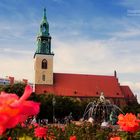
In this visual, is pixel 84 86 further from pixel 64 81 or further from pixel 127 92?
pixel 127 92

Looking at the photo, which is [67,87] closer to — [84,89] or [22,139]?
[84,89]

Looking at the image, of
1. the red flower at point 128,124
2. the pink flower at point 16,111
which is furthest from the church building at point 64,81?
the pink flower at point 16,111

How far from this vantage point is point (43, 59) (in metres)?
81.6

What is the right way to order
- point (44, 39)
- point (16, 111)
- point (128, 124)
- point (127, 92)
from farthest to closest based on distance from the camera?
1. point (127, 92)
2. point (44, 39)
3. point (128, 124)
4. point (16, 111)

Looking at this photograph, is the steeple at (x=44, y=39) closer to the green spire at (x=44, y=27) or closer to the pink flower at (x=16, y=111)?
the green spire at (x=44, y=27)

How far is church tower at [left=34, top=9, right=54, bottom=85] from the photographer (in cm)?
8050

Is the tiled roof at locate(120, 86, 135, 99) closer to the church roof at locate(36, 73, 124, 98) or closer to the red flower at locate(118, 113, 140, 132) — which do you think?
the church roof at locate(36, 73, 124, 98)

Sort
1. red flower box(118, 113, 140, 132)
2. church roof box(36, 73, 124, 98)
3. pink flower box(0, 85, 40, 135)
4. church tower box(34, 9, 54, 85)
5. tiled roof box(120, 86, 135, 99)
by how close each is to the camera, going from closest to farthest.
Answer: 1. pink flower box(0, 85, 40, 135)
2. red flower box(118, 113, 140, 132)
3. church tower box(34, 9, 54, 85)
4. church roof box(36, 73, 124, 98)
5. tiled roof box(120, 86, 135, 99)

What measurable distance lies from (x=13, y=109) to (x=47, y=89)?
7840 centimetres

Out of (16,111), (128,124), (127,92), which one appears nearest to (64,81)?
(127,92)

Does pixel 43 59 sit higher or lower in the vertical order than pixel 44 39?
lower

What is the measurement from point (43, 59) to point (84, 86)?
933 cm

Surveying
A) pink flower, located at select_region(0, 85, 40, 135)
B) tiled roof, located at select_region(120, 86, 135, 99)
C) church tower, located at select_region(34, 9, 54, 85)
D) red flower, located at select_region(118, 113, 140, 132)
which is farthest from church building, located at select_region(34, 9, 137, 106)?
pink flower, located at select_region(0, 85, 40, 135)

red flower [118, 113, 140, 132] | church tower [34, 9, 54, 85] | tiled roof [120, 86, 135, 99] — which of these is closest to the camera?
red flower [118, 113, 140, 132]
